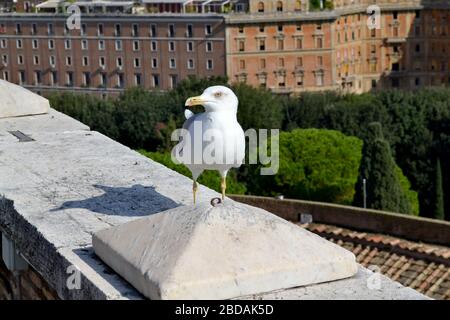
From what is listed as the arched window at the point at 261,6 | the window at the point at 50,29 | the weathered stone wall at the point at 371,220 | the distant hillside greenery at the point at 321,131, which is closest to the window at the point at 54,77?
the window at the point at 50,29

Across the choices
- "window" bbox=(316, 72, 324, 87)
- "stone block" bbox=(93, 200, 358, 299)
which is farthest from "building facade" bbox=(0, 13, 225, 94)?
"stone block" bbox=(93, 200, 358, 299)

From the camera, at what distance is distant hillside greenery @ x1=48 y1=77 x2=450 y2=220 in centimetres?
2483

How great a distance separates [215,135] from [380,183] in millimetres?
16644

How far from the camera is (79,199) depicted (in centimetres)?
408

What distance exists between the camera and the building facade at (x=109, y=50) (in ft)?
159

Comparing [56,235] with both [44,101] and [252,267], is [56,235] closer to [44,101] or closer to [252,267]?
[252,267]

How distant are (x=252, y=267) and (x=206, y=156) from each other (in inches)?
22.5

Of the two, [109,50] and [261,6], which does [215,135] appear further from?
[109,50]

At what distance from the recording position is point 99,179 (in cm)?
Result: 439

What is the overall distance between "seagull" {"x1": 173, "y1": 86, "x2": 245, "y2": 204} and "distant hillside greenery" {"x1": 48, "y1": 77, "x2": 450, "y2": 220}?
16.6 meters

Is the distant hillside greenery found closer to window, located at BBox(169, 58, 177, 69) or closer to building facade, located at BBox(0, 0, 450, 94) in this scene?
building facade, located at BBox(0, 0, 450, 94)

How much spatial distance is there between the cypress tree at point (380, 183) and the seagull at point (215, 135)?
15.7 metres

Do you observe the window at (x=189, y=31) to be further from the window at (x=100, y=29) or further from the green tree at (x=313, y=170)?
the green tree at (x=313, y=170)

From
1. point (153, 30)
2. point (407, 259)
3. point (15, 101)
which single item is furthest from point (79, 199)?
point (153, 30)
